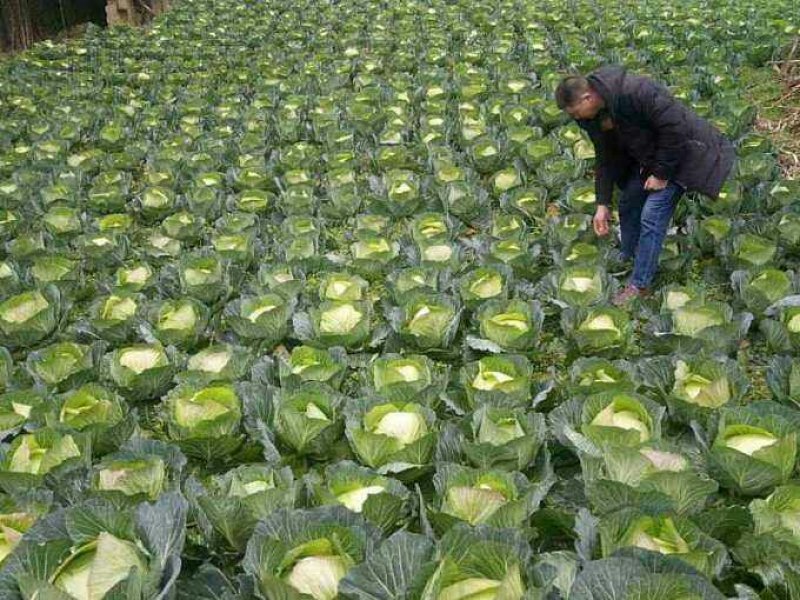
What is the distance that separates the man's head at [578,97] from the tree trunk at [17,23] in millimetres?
13936

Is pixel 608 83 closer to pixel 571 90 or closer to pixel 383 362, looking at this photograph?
pixel 571 90

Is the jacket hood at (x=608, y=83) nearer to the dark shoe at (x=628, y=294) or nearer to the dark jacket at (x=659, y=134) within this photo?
the dark jacket at (x=659, y=134)

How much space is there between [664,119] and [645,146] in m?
0.23

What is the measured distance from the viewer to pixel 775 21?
37.5ft

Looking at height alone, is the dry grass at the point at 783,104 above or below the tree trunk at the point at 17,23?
below

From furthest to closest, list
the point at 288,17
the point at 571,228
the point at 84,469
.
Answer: the point at 288,17
the point at 571,228
the point at 84,469

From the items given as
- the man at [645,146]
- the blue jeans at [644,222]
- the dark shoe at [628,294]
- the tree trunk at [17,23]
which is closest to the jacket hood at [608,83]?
the man at [645,146]

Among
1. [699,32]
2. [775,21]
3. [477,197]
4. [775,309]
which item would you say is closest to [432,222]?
[477,197]

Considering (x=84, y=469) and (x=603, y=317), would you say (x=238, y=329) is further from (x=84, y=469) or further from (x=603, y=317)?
(x=603, y=317)

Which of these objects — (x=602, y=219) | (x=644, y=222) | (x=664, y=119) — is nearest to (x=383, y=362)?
(x=644, y=222)

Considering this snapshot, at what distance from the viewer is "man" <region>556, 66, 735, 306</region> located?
14.8 ft

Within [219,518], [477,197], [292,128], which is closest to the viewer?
[219,518]

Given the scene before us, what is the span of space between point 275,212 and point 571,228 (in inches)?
107

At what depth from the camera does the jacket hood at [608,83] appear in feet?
14.7
